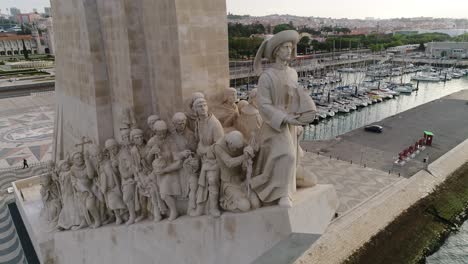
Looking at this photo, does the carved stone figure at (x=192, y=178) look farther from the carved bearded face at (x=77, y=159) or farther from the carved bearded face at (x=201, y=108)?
the carved bearded face at (x=77, y=159)

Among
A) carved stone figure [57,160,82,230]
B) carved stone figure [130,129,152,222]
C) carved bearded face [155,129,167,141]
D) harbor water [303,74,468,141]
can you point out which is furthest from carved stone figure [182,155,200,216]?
harbor water [303,74,468,141]

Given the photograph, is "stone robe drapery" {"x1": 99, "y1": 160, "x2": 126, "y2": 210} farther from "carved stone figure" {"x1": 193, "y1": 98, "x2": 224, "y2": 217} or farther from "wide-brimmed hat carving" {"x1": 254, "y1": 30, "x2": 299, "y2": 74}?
"wide-brimmed hat carving" {"x1": 254, "y1": 30, "x2": 299, "y2": 74}

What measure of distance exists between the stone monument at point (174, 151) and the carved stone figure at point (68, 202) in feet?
0.10

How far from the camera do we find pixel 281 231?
4680 millimetres

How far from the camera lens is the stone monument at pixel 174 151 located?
4742 millimetres

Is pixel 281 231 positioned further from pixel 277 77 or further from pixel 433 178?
pixel 433 178

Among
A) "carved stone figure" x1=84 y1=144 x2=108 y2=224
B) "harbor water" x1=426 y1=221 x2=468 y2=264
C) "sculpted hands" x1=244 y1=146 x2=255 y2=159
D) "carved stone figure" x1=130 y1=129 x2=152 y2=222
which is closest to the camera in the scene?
"sculpted hands" x1=244 y1=146 x2=255 y2=159

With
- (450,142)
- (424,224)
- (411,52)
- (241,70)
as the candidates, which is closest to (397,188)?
(424,224)

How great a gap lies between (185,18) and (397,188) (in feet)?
48.0

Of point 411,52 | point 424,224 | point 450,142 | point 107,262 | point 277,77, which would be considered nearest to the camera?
point 277,77

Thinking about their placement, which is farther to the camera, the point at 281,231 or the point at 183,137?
the point at 183,137

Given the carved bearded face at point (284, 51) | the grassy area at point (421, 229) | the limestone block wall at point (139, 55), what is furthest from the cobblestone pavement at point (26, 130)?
the carved bearded face at point (284, 51)

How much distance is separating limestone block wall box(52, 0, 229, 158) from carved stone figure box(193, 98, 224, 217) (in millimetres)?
667

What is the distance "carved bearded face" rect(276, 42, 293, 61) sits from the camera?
4.55m
